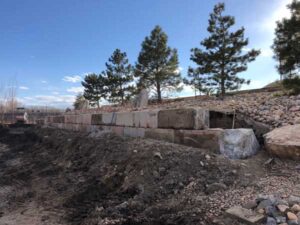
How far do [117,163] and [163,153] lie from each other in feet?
2.88

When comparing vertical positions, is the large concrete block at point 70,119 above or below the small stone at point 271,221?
above

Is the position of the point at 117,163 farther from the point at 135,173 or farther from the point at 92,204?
the point at 92,204

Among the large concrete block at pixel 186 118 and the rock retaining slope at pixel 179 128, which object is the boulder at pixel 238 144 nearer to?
the rock retaining slope at pixel 179 128

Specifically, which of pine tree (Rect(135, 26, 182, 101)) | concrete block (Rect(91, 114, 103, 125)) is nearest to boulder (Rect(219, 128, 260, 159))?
concrete block (Rect(91, 114, 103, 125))

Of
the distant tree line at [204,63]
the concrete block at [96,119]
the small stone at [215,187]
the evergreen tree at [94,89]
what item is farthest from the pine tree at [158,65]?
the small stone at [215,187]

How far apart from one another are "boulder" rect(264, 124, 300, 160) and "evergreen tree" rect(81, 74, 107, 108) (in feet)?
59.5

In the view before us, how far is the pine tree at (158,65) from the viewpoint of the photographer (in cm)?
1545

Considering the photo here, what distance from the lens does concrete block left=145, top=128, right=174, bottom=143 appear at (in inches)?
163

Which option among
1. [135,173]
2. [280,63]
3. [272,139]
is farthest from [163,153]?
A: [280,63]

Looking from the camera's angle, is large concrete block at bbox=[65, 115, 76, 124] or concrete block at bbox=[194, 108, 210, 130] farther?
large concrete block at bbox=[65, 115, 76, 124]

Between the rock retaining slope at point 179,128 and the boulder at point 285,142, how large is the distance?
11.2 inches

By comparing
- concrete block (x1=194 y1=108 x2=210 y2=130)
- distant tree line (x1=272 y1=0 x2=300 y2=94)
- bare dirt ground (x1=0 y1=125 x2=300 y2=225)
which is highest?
distant tree line (x1=272 y1=0 x2=300 y2=94)

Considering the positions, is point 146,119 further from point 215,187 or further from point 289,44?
point 289,44

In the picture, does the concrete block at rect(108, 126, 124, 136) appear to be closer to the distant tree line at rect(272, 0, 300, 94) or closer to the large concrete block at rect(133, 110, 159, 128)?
the large concrete block at rect(133, 110, 159, 128)
